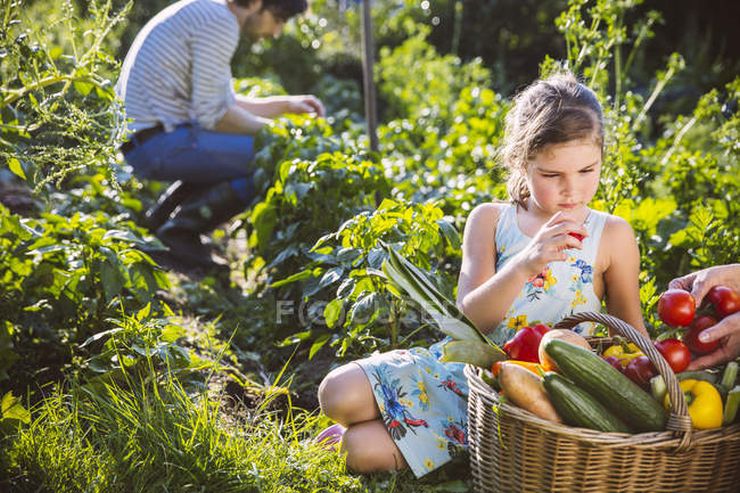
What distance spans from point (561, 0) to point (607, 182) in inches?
250

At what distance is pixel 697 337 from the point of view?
2.09 meters

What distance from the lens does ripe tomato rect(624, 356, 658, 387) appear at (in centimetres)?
191

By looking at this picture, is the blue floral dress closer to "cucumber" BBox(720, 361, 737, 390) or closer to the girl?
the girl

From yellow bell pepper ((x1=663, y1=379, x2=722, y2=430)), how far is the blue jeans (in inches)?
115

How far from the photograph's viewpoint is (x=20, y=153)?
2.47 metres

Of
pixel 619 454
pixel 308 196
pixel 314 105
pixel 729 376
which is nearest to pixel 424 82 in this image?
pixel 314 105

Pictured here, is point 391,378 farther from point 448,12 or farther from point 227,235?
point 448,12

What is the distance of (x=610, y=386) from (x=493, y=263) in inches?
29.7

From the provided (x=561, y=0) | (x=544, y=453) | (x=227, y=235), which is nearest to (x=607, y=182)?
(x=544, y=453)

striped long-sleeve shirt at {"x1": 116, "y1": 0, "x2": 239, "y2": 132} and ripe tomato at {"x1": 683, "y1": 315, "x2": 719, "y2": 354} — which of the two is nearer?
ripe tomato at {"x1": 683, "y1": 315, "x2": 719, "y2": 354}

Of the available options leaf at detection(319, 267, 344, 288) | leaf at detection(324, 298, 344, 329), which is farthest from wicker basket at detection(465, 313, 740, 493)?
leaf at detection(319, 267, 344, 288)

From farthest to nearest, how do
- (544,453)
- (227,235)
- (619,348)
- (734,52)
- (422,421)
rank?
1. (734,52)
2. (227,235)
3. (422,421)
4. (619,348)
5. (544,453)

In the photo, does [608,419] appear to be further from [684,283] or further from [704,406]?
[684,283]

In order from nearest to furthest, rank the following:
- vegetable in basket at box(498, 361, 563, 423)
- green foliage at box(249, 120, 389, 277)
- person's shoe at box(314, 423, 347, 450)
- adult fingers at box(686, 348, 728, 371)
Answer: vegetable in basket at box(498, 361, 563, 423)
adult fingers at box(686, 348, 728, 371)
person's shoe at box(314, 423, 347, 450)
green foliage at box(249, 120, 389, 277)
